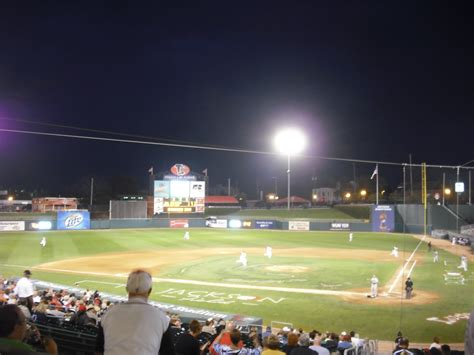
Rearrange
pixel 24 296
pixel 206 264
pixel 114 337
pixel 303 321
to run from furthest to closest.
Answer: pixel 206 264, pixel 303 321, pixel 24 296, pixel 114 337

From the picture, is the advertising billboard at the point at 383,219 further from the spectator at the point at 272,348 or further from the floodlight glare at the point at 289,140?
the spectator at the point at 272,348

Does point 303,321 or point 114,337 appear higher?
point 114,337

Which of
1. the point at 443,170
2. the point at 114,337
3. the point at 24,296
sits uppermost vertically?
the point at 443,170

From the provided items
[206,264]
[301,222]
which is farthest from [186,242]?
[301,222]

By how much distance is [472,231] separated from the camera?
4994 centimetres

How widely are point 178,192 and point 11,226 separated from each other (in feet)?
76.1

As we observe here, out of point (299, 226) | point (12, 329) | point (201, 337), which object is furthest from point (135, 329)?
point (299, 226)

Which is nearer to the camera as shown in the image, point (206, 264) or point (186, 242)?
point (206, 264)

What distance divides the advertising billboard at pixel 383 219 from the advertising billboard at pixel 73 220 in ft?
134

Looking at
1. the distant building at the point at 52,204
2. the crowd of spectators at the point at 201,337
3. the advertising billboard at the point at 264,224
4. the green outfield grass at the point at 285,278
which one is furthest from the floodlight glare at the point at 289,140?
the distant building at the point at 52,204

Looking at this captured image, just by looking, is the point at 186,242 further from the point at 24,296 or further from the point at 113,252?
the point at 24,296

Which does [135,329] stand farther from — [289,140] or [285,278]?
[289,140]

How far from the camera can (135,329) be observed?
331 centimetres

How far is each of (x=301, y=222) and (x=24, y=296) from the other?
2285 inches
